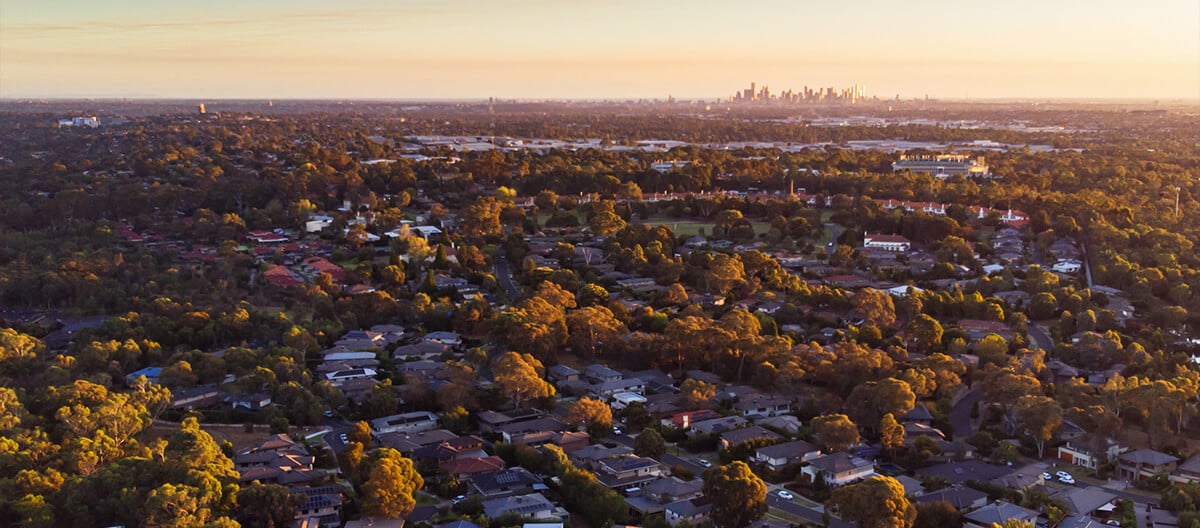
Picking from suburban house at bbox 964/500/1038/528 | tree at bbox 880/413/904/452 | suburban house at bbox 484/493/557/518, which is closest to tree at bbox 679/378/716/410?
tree at bbox 880/413/904/452

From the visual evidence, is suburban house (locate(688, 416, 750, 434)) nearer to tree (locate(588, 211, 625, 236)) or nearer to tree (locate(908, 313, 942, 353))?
tree (locate(908, 313, 942, 353))

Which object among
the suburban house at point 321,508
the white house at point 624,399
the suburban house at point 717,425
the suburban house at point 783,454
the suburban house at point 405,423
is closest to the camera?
the suburban house at point 321,508

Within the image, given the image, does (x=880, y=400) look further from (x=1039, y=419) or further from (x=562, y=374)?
(x=562, y=374)

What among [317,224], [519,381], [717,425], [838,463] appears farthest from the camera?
[317,224]

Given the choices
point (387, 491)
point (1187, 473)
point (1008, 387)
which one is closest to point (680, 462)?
point (387, 491)

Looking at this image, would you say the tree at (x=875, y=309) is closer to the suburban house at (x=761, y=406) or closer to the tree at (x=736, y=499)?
the suburban house at (x=761, y=406)

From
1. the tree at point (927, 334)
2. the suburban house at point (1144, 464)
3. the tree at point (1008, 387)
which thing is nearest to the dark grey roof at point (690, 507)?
the tree at point (1008, 387)

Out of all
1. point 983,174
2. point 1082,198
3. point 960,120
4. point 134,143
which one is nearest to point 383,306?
point 1082,198
